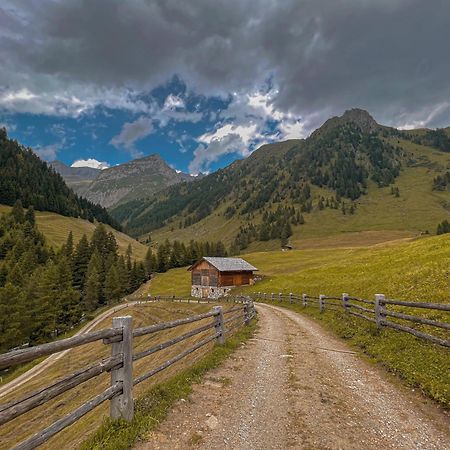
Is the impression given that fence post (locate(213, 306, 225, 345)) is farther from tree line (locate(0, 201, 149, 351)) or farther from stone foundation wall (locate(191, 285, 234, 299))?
stone foundation wall (locate(191, 285, 234, 299))

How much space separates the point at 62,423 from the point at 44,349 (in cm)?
144

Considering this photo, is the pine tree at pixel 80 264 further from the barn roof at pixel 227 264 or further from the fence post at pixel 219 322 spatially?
the fence post at pixel 219 322

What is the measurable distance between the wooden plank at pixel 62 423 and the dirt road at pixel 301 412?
125 centimetres

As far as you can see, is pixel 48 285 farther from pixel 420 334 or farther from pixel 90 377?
pixel 420 334

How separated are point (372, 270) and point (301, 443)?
3629 centimetres

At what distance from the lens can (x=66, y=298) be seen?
7162cm

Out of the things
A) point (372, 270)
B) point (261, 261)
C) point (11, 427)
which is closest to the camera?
point (11, 427)

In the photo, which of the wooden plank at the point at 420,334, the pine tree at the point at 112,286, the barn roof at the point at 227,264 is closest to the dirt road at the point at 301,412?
the wooden plank at the point at 420,334

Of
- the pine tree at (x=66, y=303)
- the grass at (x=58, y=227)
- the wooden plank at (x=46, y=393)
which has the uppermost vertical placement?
the grass at (x=58, y=227)

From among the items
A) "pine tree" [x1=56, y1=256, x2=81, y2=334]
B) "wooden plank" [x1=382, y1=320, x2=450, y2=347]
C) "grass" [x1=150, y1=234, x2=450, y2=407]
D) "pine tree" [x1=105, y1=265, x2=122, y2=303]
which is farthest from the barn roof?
"wooden plank" [x1=382, y1=320, x2=450, y2=347]

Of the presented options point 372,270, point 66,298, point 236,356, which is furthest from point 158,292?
point 236,356

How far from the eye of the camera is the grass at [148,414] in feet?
20.8

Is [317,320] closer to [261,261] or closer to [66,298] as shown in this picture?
[66,298]

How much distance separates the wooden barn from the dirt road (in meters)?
66.7
